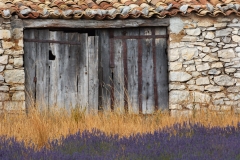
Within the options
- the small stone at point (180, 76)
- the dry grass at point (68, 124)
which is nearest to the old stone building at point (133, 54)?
the small stone at point (180, 76)

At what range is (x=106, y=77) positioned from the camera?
10891 millimetres

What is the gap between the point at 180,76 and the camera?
34.6ft

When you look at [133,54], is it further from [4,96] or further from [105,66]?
[4,96]

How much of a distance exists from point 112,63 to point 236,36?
249 centimetres

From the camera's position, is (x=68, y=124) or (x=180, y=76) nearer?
(x=68, y=124)

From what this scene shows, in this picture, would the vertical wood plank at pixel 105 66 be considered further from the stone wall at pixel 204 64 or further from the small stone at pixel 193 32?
the small stone at pixel 193 32

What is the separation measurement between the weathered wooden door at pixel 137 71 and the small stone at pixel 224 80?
39.5 inches

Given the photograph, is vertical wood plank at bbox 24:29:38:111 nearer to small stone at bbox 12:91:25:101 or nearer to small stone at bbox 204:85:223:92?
small stone at bbox 12:91:25:101

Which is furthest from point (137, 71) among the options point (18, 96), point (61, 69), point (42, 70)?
point (18, 96)

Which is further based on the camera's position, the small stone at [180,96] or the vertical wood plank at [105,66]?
the vertical wood plank at [105,66]

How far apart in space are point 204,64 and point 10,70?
3727 millimetres

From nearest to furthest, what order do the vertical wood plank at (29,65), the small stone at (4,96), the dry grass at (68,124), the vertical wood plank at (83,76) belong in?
1. the dry grass at (68,124)
2. the small stone at (4,96)
3. the vertical wood plank at (29,65)
4. the vertical wood plank at (83,76)

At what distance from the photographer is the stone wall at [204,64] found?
10539 millimetres

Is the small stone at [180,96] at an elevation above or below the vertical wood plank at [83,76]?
below
